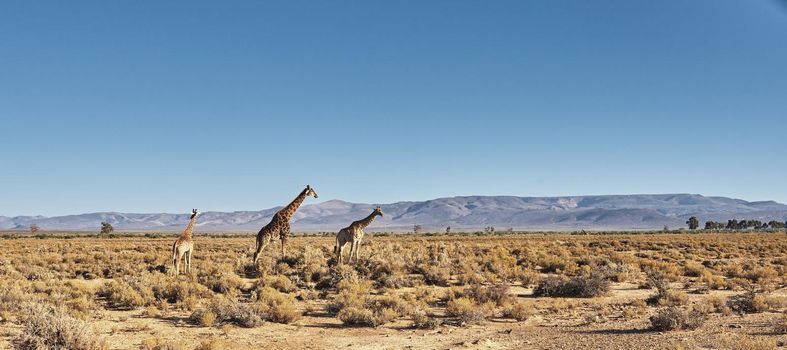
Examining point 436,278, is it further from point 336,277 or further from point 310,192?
point 310,192

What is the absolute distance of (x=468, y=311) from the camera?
46.4ft

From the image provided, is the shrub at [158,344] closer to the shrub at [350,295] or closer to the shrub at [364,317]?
the shrub at [364,317]

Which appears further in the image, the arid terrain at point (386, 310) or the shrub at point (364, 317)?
the shrub at point (364, 317)

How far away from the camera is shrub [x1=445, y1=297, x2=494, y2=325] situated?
1382 centimetres

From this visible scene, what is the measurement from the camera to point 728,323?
1335 cm

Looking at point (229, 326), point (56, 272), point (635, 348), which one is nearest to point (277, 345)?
point (229, 326)

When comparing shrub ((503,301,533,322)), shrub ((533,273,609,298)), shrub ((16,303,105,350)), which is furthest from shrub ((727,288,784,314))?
shrub ((16,303,105,350))

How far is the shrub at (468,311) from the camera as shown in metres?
13.8

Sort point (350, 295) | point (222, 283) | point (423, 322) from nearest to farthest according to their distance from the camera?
point (423, 322) < point (350, 295) < point (222, 283)

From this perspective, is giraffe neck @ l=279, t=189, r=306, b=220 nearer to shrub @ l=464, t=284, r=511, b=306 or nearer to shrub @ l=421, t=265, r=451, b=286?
shrub @ l=421, t=265, r=451, b=286

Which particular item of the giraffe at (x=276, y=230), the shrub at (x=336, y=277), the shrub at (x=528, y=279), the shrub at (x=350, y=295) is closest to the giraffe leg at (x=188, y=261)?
the giraffe at (x=276, y=230)

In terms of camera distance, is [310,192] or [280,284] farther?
[310,192]

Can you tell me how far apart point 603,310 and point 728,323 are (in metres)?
2.82

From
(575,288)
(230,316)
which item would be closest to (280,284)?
(230,316)
